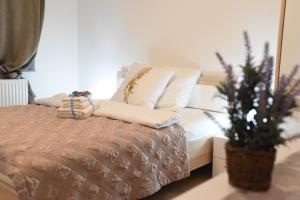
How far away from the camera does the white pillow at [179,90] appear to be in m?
2.92

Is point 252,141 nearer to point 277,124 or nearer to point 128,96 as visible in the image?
point 277,124

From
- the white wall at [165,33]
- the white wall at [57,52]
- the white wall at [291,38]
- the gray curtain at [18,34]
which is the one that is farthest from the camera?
the white wall at [57,52]

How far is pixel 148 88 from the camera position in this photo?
2.93 m

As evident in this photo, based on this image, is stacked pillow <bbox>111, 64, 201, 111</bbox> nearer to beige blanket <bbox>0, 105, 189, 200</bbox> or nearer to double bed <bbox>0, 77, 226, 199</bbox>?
double bed <bbox>0, 77, 226, 199</bbox>

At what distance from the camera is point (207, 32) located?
10.5 feet

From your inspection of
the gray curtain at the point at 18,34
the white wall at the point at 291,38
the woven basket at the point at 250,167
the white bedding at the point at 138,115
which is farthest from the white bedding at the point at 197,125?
the gray curtain at the point at 18,34

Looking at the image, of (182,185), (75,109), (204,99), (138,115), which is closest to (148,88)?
(204,99)

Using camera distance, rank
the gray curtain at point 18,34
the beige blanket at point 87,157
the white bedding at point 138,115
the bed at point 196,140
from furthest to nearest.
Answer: the gray curtain at point 18,34, the bed at point 196,140, the white bedding at point 138,115, the beige blanket at point 87,157

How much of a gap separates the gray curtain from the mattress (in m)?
2.19

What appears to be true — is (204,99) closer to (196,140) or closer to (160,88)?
(160,88)

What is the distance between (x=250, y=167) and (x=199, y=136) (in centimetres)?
176

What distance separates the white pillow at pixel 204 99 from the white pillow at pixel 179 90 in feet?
0.20

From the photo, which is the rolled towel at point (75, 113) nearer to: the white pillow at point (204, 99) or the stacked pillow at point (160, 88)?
the stacked pillow at point (160, 88)

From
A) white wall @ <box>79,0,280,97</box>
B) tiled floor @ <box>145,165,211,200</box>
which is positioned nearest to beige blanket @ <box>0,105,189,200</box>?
tiled floor @ <box>145,165,211,200</box>
